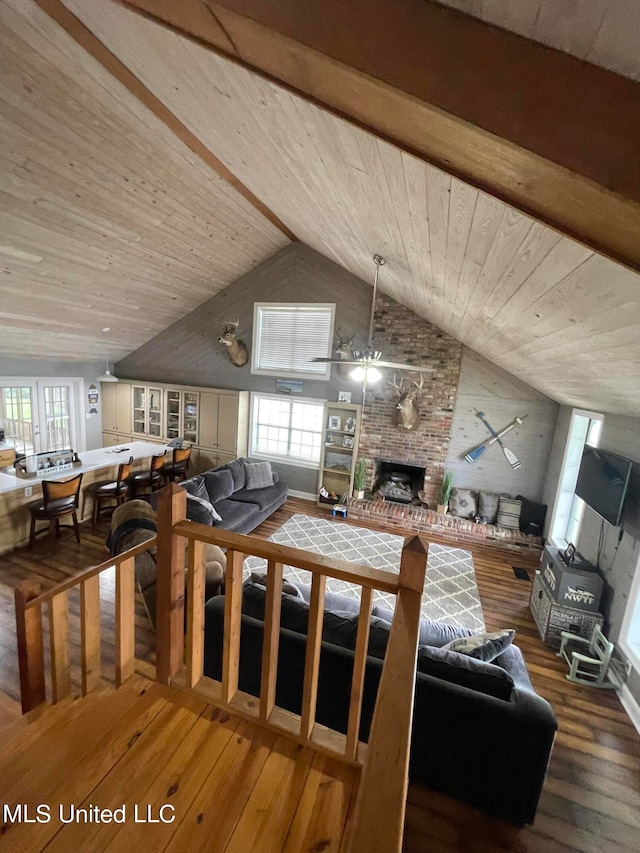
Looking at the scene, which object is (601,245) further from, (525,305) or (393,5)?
(525,305)

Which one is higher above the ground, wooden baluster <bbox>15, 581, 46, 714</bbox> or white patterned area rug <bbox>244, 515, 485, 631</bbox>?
wooden baluster <bbox>15, 581, 46, 714</bbox>

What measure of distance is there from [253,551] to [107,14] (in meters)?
2.96

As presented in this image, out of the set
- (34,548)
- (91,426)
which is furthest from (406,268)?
(91,426)

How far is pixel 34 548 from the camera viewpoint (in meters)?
4.34

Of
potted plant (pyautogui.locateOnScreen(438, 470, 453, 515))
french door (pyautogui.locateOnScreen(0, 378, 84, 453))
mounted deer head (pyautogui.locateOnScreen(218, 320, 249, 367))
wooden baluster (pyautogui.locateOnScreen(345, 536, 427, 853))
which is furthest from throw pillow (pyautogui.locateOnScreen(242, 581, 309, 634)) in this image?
french door (pyautogui.locateOnScreen(0, 378, 84, 453))

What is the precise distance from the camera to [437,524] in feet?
18.9

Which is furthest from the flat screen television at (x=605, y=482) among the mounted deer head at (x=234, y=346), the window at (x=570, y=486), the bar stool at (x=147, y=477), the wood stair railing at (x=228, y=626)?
the bar stool at (x=147, y=477)

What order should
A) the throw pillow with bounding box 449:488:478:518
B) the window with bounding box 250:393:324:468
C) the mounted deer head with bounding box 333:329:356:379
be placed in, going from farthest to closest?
the window with bounding box 250:393:324:468 < the mounted deer head with bounding box 333:329:356:379 < the throw pillow with bounding box 449:488:478:518

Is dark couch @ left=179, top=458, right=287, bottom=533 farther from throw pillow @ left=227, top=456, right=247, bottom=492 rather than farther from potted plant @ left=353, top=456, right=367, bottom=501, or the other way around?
potted plant @ left=353, top=456, right=367, bottom=501

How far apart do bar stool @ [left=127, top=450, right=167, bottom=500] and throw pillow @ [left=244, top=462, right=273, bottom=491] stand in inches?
54.8

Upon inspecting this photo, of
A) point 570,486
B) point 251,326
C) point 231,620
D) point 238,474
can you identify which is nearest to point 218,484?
point 238,474

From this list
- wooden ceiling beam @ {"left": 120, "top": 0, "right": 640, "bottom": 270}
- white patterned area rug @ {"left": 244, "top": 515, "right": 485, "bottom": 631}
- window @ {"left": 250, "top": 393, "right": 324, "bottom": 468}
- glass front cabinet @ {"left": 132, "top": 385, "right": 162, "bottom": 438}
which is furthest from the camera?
glass front cabinet @ {"left": 132, "top": 385, "right": 162, "bottom": 438}

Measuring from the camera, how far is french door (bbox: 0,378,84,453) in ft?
21.1

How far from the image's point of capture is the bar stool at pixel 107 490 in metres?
4.96
